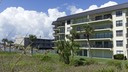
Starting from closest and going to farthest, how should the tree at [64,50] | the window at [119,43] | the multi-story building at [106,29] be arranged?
the tree at [64,50], the multi-story building at [106,29], the window at [119,43]

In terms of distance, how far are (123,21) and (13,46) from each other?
194 feet

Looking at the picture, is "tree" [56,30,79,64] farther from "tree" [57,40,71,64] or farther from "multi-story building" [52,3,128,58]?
"multi-story building" [52,3,128,58]

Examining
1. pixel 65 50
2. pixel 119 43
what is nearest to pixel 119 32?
pixel 119 43

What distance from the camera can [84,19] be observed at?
247 feet

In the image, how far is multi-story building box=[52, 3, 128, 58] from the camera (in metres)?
60.3

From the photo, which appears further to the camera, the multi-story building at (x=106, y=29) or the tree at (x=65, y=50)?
the multi-story building at (x=106, y=29)

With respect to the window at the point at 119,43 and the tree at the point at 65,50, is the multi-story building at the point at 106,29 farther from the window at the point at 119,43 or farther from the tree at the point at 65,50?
the tree at the point at 65,50

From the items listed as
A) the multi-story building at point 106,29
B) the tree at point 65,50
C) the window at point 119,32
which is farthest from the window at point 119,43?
the tree at point 65,50

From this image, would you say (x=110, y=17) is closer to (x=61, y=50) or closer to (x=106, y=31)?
(x=106, y=31)

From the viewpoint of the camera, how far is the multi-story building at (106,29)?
60281 mm

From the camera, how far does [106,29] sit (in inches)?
2547

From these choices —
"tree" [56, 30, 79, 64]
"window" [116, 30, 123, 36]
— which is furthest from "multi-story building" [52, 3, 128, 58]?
"tree" [56, 30, 79, 64]

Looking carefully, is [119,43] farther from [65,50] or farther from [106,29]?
[65,50]

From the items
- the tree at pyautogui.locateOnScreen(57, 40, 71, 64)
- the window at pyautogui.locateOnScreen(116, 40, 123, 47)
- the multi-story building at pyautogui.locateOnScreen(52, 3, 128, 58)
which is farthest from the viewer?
the window at pyautogui.locateOnScreen(116, 40, 123, 47)
